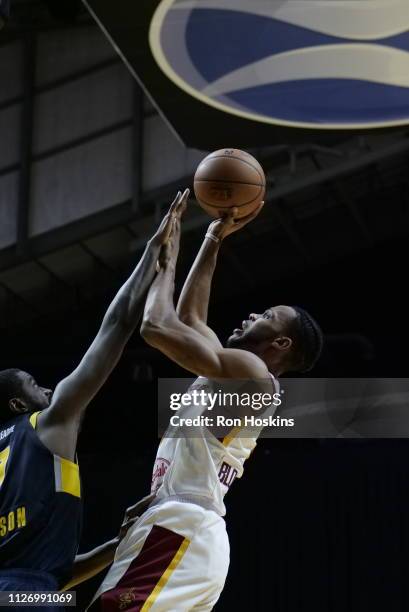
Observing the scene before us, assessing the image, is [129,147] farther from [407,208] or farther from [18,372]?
[18,372]

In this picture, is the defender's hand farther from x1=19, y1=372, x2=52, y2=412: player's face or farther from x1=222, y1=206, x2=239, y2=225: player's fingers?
x1=19, y1=372, x2=52, y2=412: player's face

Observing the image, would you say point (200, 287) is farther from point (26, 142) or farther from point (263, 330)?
point (26, 142)

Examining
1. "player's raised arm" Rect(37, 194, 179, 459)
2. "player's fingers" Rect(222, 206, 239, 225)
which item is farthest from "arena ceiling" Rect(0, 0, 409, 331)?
"player's raised arm" Rect(37, 194, 179, 459)

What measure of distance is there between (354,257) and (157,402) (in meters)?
2.96

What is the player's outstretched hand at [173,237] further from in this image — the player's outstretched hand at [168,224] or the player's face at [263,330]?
the player's face at [263,330]

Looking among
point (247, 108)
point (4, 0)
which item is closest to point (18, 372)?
point (4, 0)

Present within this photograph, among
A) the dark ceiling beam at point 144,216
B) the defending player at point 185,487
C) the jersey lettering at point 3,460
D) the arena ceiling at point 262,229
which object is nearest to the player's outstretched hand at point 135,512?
the defending player at point 185,487

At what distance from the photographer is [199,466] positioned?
3.42m

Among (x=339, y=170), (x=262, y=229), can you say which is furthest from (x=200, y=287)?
(x=262, y=229)

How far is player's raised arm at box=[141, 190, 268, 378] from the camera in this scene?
3268 mm

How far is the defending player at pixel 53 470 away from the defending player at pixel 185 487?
0.66 feet

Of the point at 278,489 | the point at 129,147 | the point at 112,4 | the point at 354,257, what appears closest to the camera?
the point at 112,4

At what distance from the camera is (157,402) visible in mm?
10000

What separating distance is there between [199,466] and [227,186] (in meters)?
1.05
